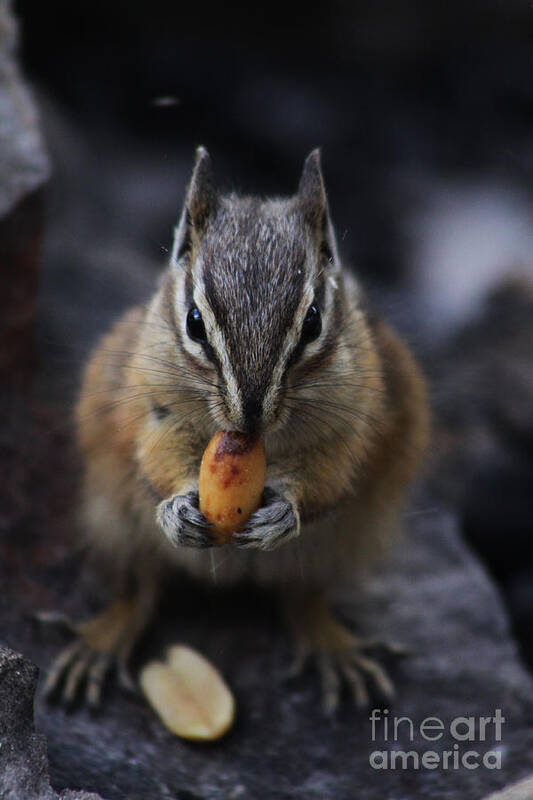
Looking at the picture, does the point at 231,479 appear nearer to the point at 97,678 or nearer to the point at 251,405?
the point at 251,405

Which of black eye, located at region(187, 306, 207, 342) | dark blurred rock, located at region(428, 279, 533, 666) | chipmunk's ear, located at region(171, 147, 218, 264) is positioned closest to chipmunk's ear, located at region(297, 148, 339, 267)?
chipmunk's ear, located at region(171, 147, 218, 264)

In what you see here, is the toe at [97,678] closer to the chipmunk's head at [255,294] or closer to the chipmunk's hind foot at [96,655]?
the chipmunk's hind foot at [96,655]

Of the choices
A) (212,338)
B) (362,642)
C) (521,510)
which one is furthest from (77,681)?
(521,510)

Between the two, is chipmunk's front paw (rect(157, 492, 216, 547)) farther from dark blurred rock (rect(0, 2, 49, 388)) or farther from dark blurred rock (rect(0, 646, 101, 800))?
dark blurred rock (rect(0, 2, 49, 388))

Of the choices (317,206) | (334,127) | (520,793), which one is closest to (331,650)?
(520,793)

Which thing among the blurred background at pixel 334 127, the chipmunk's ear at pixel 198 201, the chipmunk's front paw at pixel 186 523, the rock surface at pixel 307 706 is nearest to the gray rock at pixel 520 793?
the rock surface at pixel 307 706
